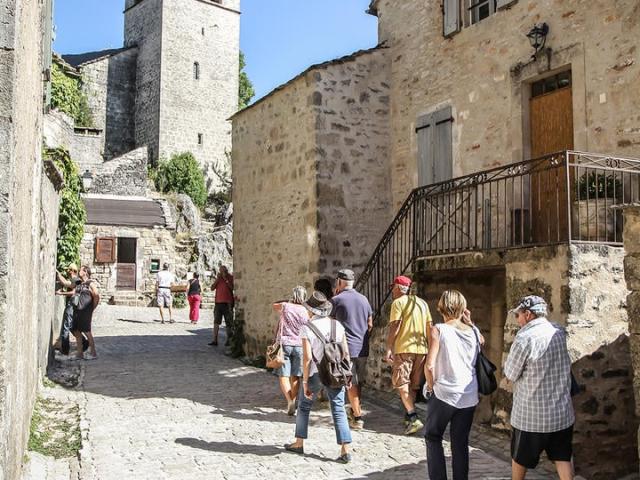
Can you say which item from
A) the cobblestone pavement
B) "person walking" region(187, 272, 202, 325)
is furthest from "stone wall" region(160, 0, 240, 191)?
the cobblestone pavement

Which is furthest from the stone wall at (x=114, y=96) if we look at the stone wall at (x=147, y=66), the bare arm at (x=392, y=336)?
the bare arm at (x=392, y=336)

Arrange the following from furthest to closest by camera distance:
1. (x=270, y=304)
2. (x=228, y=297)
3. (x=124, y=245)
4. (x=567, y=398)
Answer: (x=124, y=245), (x=228, y=297), (x=270, y=304), (x=567, y=398)

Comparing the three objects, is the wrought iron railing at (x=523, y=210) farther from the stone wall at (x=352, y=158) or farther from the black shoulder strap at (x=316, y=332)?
the black shoulder strap at (x=316, y=332)

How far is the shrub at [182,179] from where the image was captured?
35.8 m

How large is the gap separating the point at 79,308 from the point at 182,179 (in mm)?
25060

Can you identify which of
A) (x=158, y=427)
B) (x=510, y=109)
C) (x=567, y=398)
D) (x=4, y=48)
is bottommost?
(x=158, y=427)

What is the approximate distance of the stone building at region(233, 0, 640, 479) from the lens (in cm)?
659

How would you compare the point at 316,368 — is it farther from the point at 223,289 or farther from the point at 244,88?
the point at 244,88

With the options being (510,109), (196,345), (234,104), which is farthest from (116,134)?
(510,109)

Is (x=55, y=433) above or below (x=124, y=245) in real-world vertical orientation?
below

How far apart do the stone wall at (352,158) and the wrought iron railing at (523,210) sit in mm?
605

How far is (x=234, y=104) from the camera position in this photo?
40.6 m

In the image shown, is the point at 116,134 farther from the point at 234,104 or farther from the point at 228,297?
the point at 228,297

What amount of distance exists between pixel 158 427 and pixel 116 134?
114ft
